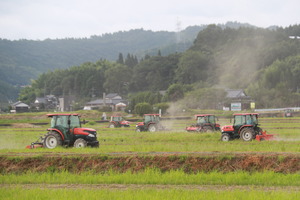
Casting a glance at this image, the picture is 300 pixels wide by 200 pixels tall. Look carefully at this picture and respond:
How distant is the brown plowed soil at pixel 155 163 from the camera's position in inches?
667

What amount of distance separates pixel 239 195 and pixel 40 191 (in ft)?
21.1

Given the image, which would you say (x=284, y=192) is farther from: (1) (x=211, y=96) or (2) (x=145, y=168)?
(1) (x=211, y=96)

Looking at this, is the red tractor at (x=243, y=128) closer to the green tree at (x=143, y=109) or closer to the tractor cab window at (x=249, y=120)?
the tractor cab window at (x=249, y=120)

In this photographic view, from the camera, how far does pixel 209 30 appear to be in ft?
619

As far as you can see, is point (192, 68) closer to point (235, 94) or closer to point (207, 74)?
point (207, 74)

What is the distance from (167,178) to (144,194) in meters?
3.06

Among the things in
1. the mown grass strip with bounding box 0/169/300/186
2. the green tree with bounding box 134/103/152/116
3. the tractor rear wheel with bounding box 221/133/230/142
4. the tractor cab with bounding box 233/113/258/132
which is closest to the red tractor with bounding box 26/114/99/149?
the mown grass strip with bounding box 0/169/300/186

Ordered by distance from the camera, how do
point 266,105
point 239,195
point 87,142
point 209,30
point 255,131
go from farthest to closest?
point 209,30 → point 266,105 → point 255,131 → point 87,142 → point 239,195

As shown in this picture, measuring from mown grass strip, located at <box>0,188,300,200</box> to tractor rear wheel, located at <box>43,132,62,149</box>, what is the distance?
999 centimetres

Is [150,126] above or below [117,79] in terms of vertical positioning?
below

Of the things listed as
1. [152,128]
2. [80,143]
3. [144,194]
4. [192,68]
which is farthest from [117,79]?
[144,194]

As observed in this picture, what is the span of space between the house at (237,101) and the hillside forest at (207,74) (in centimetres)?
207

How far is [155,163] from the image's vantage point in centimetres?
1781

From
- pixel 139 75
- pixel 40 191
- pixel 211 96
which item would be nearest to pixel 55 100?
pixel 139 75
